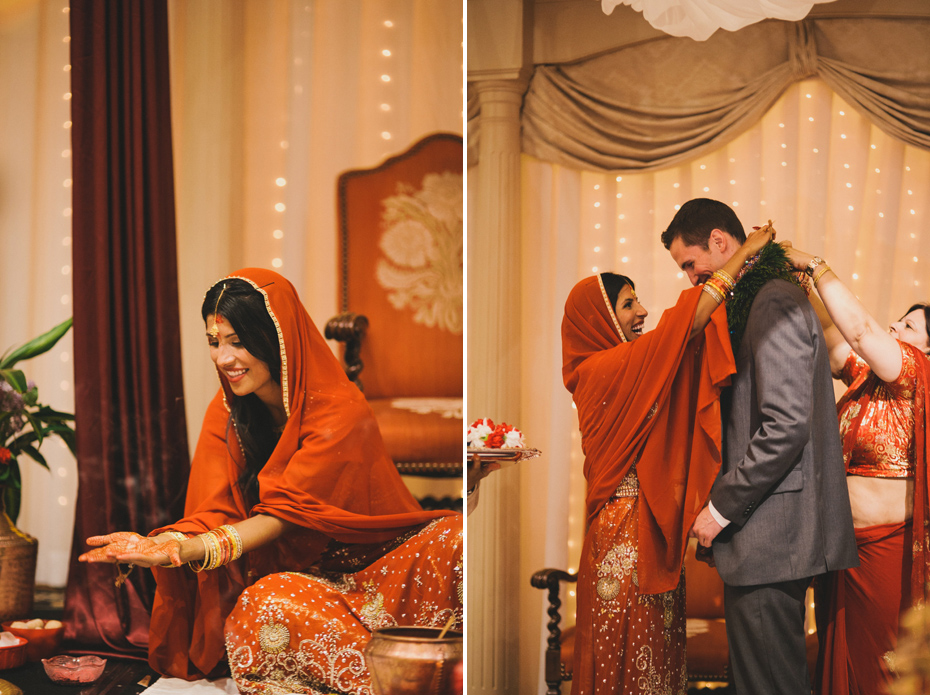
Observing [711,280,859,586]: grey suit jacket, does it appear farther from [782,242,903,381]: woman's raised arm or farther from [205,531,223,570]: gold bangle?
[205,531,223,570]: gold bangle

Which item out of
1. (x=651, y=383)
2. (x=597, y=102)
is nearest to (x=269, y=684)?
(x=651, y=383)

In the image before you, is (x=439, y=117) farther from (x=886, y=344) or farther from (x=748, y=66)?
(x=886, y=344)

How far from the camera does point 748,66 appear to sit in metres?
2.09

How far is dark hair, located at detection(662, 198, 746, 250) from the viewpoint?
206 centimetres

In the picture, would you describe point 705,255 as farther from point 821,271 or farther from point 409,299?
point 409,299

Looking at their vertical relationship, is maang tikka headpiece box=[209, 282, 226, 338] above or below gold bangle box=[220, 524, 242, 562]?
above

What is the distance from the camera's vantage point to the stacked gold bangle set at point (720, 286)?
77.1 inches

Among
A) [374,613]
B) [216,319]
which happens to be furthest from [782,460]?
[216,319]

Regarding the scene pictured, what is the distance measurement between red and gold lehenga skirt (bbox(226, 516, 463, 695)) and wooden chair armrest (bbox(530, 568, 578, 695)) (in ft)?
0.78

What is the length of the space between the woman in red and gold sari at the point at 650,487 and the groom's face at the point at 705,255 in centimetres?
5

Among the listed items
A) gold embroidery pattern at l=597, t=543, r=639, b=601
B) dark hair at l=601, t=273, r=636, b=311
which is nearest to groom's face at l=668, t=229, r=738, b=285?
dark hair at l=601, t=273, r=636, b=311

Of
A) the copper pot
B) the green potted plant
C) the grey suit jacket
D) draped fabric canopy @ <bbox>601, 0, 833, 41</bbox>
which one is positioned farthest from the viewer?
the green potted plant

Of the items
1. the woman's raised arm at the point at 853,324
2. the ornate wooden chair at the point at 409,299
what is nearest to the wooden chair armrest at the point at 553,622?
the ornate wooden chair at the point at 409,299

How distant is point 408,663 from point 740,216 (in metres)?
1.46
